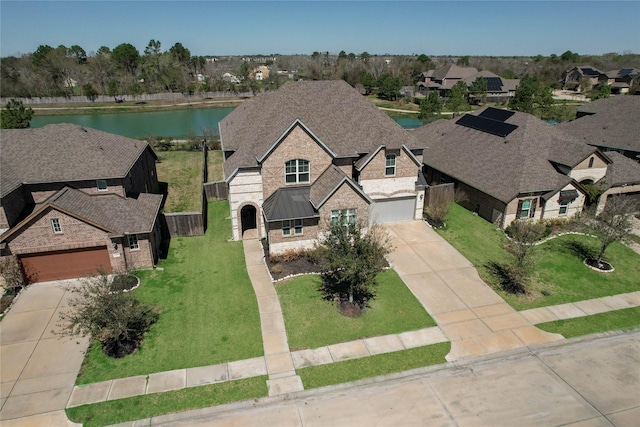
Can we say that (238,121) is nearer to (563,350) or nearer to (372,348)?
(372,348)

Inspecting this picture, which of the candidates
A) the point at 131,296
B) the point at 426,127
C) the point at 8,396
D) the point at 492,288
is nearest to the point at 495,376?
the point at 492,288

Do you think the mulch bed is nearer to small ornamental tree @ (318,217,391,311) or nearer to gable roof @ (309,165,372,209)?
small ornamental tree @ (318,217,391,311)

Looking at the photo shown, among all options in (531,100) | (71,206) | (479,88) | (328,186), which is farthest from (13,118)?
(479,88)

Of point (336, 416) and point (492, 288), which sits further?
point (492, 288)

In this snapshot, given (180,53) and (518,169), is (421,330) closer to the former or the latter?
(518,169)

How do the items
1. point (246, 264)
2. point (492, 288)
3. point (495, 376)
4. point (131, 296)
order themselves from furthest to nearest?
point (246, 264) < point (492, 288) < point (131, 296) < point (495, 376)

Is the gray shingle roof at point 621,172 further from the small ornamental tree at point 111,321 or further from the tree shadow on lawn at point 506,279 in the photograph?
the small ornamental tree at point 111,321

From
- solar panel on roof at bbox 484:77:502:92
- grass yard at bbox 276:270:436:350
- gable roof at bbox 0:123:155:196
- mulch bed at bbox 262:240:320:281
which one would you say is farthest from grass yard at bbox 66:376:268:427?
solar panel on roof at bbox 484:77:502:92

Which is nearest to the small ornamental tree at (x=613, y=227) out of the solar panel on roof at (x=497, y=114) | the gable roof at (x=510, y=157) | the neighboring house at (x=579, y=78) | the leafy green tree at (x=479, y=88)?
the gable roof at (x=510, y=157)
